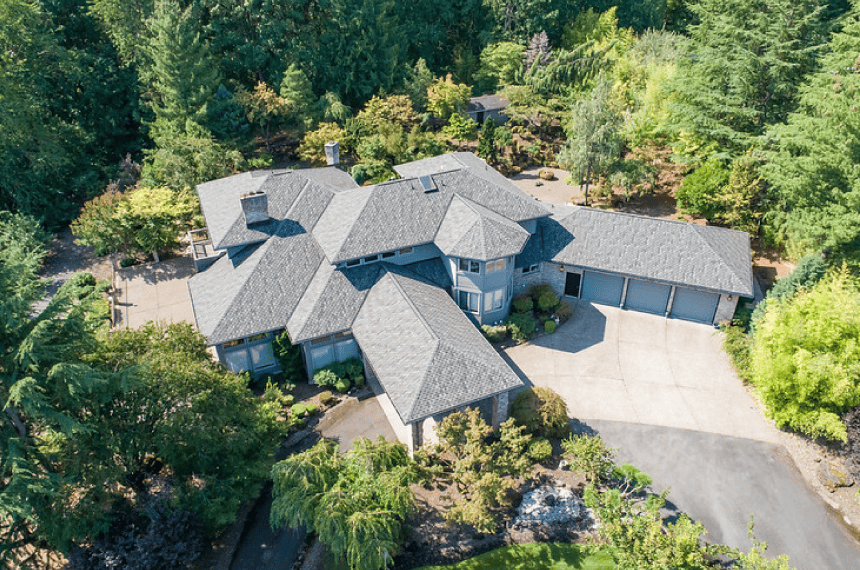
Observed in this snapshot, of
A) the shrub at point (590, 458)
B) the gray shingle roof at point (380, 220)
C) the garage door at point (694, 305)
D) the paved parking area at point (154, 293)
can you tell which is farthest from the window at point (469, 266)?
the paved parking area at point (154, 293)

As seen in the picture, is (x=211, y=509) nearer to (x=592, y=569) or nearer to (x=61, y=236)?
(x=592, y=569)

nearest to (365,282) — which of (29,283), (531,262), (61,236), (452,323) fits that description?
(452,323)

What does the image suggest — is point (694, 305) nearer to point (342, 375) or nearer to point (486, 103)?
point (342, 375)

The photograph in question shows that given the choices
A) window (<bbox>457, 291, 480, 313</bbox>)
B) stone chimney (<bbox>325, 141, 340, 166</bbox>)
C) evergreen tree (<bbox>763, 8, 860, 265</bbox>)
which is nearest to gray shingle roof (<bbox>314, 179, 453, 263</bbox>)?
window (<bbox>457, 291, 480, 313</bbox>)

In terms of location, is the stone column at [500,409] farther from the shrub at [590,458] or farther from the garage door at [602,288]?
the garage door at [602,288]

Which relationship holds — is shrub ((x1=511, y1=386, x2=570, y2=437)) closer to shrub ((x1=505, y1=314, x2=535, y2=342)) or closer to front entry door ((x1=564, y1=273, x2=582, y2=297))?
shrub ((x1=505, y1=314, x2=535, y2=342))

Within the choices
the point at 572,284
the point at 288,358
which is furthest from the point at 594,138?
the point at 288,358
